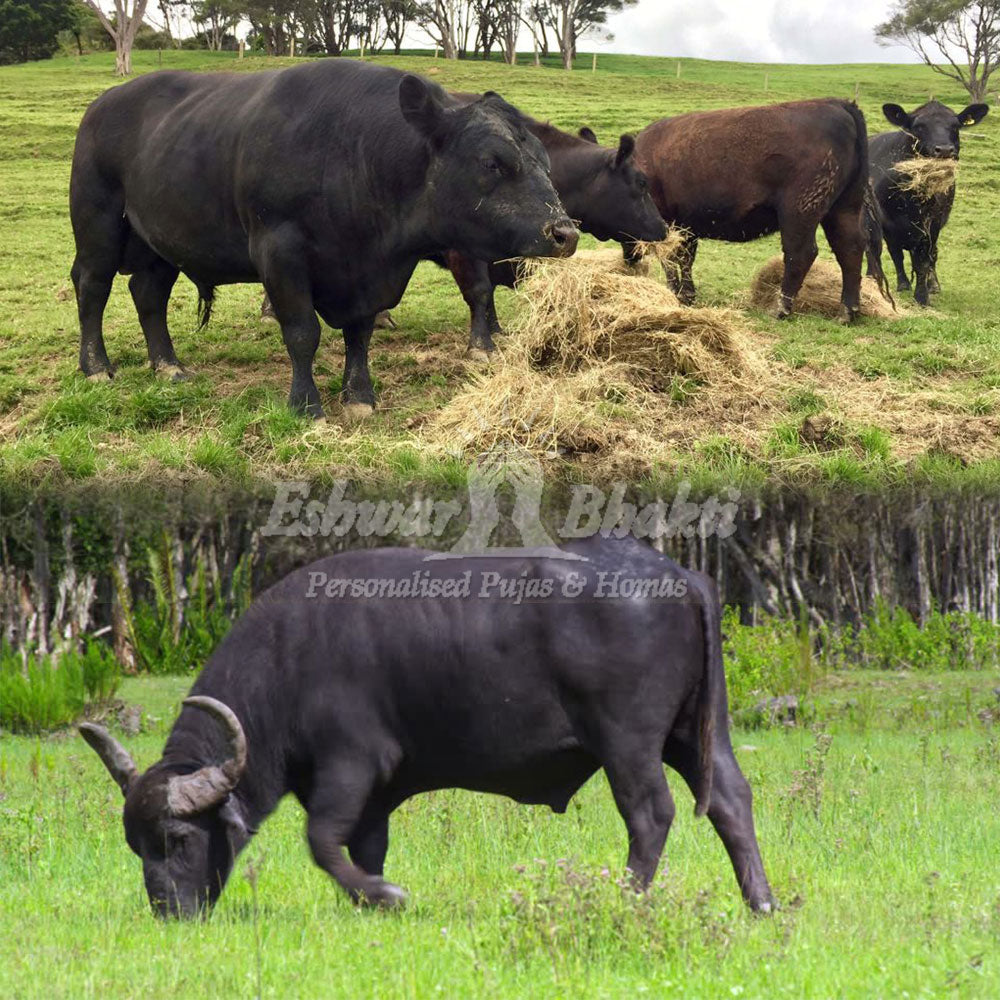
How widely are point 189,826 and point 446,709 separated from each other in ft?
3.52

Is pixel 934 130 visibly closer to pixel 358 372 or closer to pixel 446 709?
pixel 358 372

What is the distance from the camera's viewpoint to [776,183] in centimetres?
1495

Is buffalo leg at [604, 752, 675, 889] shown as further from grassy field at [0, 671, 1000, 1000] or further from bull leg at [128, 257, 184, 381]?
bull leg at [128, 257, 184, 381]

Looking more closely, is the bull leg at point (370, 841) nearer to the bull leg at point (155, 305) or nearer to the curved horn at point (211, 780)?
the curved horn at point (211, 780)

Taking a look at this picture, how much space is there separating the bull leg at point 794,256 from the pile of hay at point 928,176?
2.87 metres

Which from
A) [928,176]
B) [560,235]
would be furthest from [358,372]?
[928,176]

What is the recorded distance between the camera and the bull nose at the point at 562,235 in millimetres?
10461

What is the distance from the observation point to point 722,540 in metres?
14.4

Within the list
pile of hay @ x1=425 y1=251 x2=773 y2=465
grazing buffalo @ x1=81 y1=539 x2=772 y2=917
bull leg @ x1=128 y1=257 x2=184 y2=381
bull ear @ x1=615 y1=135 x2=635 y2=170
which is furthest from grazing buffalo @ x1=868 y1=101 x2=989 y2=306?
grazing buffalo @ x1=81 y1=539 x2=772 y2=917

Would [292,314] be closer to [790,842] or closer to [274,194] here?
[274,194]

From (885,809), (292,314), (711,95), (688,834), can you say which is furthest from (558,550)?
(711,95)

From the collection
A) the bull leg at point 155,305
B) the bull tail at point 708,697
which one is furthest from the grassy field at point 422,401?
the bull tail at point 708,697

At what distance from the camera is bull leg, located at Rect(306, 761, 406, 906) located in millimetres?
5395

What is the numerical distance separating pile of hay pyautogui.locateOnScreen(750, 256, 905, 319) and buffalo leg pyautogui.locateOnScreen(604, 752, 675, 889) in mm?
10665
